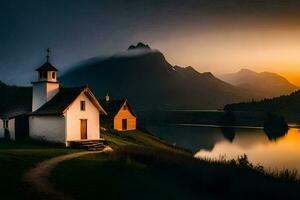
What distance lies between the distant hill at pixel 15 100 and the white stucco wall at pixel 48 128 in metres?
2.77

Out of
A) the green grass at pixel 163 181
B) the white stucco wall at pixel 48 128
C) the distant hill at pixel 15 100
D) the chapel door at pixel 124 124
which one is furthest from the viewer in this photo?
the chapel door at pixel 124 124

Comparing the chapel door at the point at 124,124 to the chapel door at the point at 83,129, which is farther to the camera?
the chapel door at the point at 124,124

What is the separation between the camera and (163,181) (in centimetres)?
2617

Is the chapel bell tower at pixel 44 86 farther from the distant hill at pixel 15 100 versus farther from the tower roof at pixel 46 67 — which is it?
the distant hill at pixel 15 100

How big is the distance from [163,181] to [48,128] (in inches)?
925

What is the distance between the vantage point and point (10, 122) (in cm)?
4894

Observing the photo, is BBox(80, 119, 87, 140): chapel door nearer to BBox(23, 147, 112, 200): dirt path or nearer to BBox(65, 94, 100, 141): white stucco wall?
BBox(65, 94, 100, 141): white stucco wall

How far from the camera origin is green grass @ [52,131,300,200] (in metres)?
22.1

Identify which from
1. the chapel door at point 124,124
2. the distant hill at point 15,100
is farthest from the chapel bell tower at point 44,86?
the chapel door at point 124,124

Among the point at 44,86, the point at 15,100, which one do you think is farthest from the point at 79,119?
the point at 15,100

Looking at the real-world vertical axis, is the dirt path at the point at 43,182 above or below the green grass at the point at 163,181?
above

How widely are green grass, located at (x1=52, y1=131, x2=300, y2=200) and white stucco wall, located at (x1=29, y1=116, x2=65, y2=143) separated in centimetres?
1275

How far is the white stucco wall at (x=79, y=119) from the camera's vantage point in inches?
1770

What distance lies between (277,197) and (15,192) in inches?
540
